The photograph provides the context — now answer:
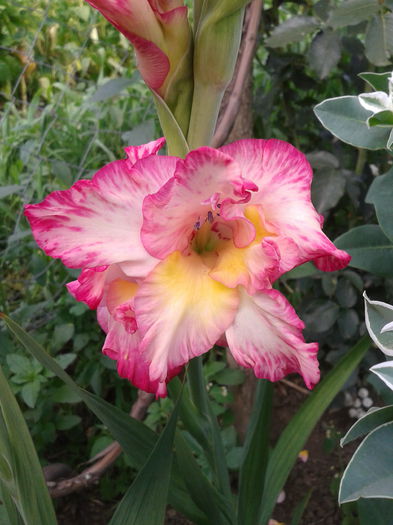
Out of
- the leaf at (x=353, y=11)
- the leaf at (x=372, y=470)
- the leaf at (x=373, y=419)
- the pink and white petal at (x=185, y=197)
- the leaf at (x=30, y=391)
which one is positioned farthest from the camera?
the leaf at (x=30, y=391)

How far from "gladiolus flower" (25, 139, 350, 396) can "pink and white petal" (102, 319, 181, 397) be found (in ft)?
0.06

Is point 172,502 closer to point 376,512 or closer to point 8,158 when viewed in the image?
point 376,512

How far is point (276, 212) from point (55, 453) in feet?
3.52

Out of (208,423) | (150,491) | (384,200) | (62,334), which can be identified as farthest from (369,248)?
(62,334)

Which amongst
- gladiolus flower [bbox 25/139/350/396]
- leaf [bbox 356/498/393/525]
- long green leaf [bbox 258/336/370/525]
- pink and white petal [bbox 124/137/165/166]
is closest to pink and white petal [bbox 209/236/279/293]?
gladiolus flower [bbox 25/139/350/396]

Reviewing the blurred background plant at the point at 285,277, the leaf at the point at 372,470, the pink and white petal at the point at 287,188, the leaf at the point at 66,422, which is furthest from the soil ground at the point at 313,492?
the pink and white petal at the point at 287,188

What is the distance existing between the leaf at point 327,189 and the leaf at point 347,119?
426 mm

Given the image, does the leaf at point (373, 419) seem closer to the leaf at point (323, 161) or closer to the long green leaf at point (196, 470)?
the long green leaf at point (196, 470)

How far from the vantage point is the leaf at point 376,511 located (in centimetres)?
75

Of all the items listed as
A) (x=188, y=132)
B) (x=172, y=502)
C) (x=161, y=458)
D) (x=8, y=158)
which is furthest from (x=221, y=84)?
(x=8, y=158)

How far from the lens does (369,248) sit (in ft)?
2.64

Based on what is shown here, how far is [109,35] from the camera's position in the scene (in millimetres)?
2533

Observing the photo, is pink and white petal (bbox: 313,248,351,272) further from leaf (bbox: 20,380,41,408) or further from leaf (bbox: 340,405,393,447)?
leaf (bbox: 20,380,41,408)

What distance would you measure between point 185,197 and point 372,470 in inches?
12.6
